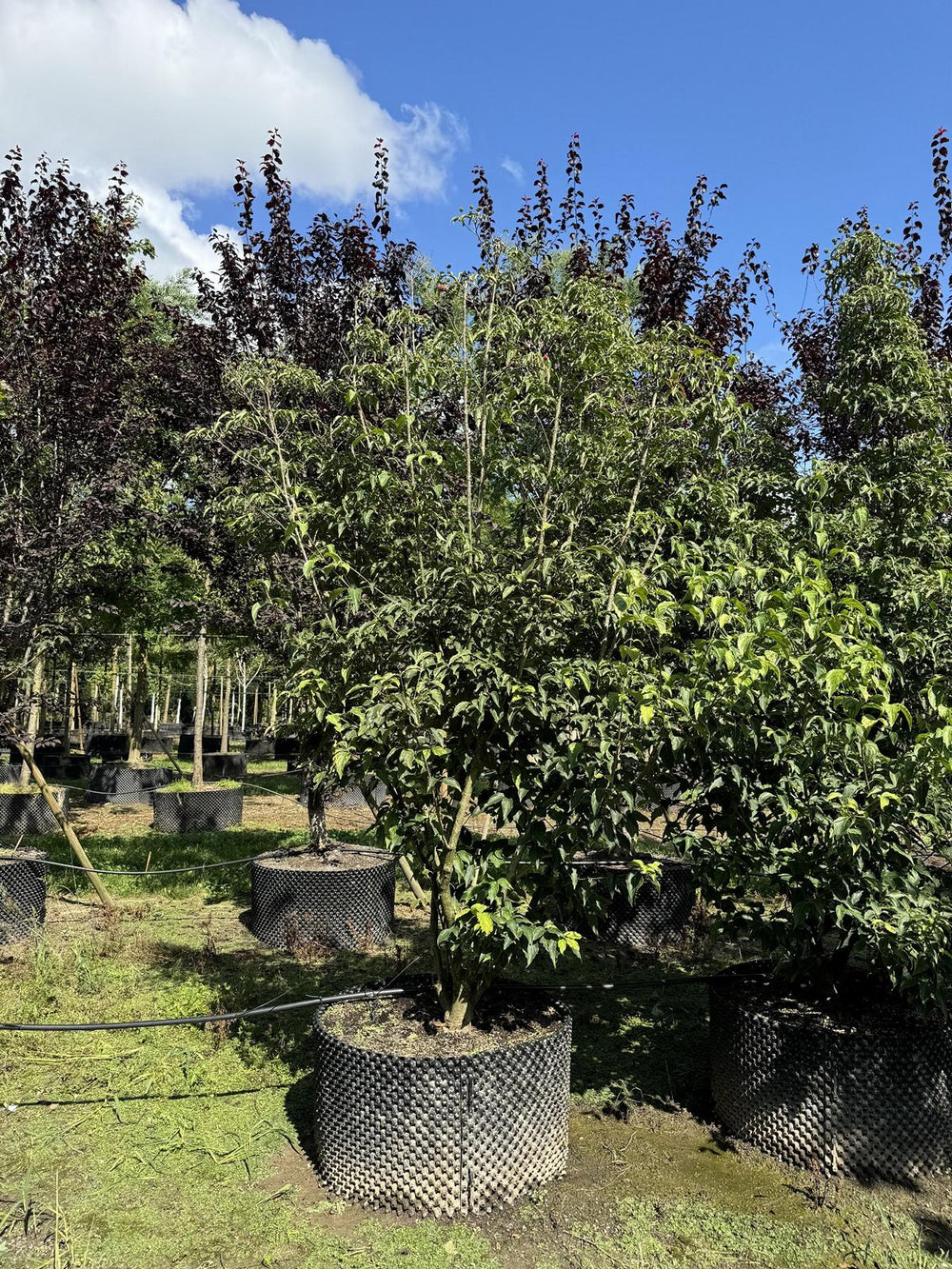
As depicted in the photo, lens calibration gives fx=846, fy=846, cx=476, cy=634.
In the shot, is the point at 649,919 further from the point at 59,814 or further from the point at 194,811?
the point at 194,811

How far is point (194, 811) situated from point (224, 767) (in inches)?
264

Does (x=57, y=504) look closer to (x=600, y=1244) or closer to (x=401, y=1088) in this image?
(x=401, y=1088)

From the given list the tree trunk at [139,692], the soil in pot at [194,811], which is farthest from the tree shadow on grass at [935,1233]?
the tree trunk at [139,692]

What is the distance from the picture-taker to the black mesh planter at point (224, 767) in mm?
16938

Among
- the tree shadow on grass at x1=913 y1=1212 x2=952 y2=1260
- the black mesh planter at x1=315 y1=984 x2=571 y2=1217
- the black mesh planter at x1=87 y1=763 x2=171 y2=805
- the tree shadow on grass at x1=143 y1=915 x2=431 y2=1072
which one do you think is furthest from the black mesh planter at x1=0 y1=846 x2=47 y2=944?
the black mesh planter at x1=87 y1=763 x2=171 y2=805

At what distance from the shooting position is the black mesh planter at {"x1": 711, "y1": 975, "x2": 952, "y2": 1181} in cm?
308

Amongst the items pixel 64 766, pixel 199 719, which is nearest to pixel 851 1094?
pixel 199 719

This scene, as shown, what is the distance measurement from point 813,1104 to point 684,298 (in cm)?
508

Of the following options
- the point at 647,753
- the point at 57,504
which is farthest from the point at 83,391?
the point at 647,753

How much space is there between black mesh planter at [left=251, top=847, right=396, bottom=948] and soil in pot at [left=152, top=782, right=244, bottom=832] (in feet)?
16.8

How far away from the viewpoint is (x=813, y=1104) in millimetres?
3160

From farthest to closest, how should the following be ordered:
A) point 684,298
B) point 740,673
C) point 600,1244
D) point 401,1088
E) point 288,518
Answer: point 684,298
point 288,518
point 401,1088
point 600,1244
point 740,673

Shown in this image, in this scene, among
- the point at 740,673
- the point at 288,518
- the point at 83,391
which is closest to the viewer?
the point at 740,673

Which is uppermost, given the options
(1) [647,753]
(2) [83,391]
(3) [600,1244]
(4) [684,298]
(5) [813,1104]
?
(4) [684,298]
